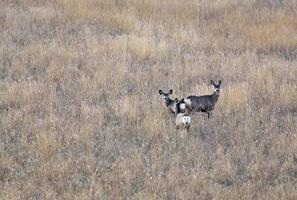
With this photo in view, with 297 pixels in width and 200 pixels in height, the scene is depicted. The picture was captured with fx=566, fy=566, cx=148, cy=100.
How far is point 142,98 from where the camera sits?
1051 centimetres

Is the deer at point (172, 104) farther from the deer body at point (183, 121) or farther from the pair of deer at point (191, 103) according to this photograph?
the deer body at point (183, 121)

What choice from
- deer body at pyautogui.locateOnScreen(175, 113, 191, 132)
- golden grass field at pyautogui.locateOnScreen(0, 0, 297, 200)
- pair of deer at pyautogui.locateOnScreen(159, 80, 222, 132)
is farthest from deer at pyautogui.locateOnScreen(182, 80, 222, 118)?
deer body at pyautogui.locateOnScreen(175, 113, 191, 132)

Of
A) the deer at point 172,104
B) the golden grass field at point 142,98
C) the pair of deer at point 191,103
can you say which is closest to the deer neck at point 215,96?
the pair of deer at point 191,103

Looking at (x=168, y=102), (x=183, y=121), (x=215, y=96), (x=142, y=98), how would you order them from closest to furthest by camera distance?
(x=183, y=121)
(x=168, y=102)
(x=215, y=96)
(x=142, y=98)

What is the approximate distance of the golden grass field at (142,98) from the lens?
751cm

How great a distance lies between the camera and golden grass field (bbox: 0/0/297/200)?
24.6ft

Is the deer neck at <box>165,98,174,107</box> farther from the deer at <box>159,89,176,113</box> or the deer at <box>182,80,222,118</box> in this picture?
the deer at <box>182,80,222,118</box>

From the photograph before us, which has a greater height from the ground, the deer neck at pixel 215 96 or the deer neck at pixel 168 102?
the deer neck at pixel 215 96

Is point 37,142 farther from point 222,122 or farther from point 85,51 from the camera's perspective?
point 85,51

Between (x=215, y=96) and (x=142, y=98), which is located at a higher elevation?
(x=215, y=96)

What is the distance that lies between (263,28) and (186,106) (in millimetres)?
6182

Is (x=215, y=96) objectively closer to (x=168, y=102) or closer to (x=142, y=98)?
(x=168, y=102)

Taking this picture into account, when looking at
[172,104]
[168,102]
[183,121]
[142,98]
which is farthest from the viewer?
[142,98]

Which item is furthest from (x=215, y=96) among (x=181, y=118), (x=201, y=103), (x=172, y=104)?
(x=181, y=118)
